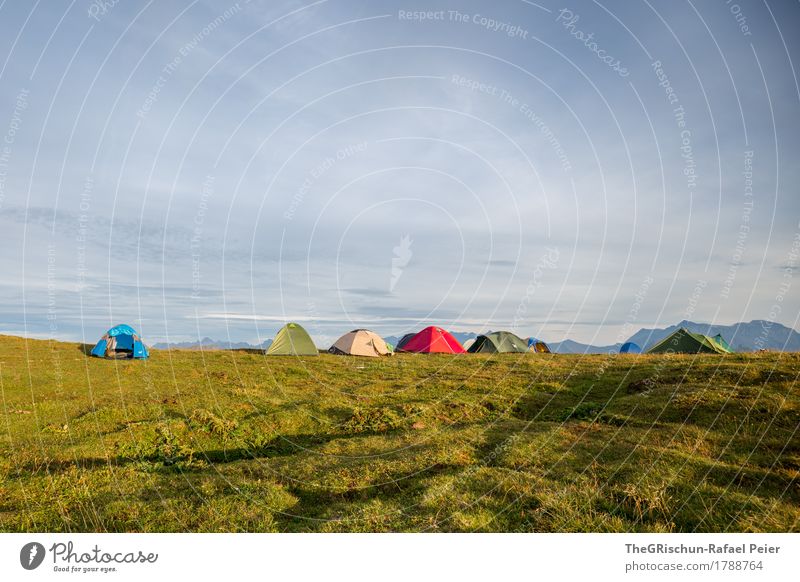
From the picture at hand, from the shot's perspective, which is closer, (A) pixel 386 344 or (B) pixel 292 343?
(B) pixel 292 343

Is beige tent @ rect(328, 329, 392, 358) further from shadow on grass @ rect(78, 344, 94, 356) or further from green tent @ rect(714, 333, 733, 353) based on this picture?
green tent @ rect(714, 333, 733, 353)

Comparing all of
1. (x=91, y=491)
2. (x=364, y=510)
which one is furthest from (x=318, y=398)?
(x=364, y=510)

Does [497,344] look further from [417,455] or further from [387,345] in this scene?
[417,455]

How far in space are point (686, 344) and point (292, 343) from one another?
1367 inches

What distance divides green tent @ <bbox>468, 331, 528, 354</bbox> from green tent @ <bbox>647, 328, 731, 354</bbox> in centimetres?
1290

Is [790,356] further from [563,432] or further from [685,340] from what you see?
[685,340]

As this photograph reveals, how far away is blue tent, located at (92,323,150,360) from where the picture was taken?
125 ft

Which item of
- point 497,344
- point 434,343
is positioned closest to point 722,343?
point 497,344

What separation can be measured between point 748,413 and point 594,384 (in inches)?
406

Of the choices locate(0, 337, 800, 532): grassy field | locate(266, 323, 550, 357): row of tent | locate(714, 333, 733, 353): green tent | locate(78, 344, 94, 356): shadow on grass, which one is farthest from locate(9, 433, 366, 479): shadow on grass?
locate(714, 333, 733, 353): green tent

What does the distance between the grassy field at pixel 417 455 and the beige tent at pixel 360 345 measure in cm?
2111

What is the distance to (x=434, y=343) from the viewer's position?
49.4 meters

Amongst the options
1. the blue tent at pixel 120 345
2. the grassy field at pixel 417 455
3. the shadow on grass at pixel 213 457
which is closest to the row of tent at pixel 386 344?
→ the blue tent at pixel 120 345

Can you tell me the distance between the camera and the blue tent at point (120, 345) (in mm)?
38188
